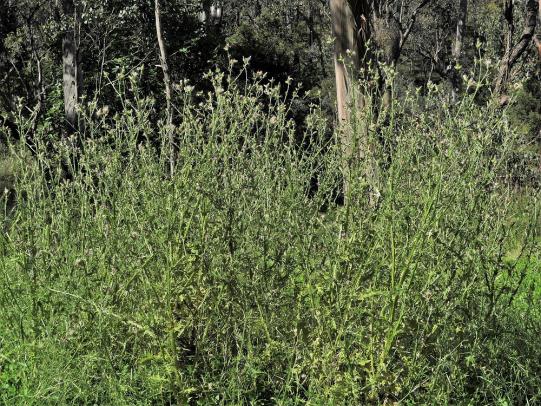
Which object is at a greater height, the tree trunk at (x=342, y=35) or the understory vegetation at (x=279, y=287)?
the tree trunk at (x=342, y=35)

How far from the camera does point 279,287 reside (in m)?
3.61

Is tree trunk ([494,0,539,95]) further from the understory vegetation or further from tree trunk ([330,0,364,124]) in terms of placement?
the understory vegetation

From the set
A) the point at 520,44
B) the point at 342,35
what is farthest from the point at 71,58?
A: the point at 520,44

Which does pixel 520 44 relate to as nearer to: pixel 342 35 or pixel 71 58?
pixel 342 35

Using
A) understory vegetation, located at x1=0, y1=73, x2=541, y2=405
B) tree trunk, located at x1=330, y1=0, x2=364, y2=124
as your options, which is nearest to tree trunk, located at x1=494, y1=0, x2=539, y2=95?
tree trunk, located at x1=330, y1=0, x2=364, y2=124

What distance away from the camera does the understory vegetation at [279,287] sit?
315 cm

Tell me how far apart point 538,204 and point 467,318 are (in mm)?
679

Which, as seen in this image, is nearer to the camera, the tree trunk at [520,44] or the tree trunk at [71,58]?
the tree trunk at [71,58]

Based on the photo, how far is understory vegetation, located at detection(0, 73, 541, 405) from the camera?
3.15m

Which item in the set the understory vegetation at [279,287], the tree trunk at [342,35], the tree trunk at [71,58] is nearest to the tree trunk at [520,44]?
A: the tree trunk at [342,35]

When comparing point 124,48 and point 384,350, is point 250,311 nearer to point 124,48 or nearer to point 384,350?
point 384,350

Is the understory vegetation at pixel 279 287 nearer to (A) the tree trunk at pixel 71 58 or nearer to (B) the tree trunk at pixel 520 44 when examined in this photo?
(A) the tree trunk at pixel 71 58

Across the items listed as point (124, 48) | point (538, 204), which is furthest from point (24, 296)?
point (124, 48)

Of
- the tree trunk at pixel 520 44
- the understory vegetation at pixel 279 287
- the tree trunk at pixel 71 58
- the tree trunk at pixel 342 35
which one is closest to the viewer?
the understory vegetation at pixel 279 287
